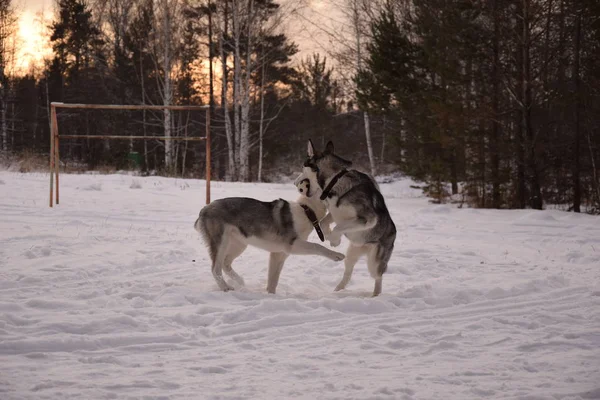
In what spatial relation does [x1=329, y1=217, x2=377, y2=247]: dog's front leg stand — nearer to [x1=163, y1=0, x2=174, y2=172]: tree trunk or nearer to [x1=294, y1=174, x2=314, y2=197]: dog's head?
[x1=294, y1=174, x2=314, y2=197]: dog's head

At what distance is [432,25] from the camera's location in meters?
16.4

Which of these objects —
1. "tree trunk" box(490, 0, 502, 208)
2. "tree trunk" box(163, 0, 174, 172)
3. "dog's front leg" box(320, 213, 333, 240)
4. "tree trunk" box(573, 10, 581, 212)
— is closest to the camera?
"dog's front leg" box(320, 213, 333, 240)

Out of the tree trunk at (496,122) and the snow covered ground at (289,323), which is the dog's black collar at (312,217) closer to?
the snow covered ground at (289,323)

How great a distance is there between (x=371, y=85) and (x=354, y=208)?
539 inches

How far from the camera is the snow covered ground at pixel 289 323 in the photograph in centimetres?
315

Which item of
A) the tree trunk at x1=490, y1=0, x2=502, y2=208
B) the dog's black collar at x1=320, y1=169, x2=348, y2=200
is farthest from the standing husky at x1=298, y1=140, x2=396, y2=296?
the tree trunk at x1=490, y1=0, x2=502, y2=208

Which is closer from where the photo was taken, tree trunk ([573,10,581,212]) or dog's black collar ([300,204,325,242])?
dog's black collar ([300,204,325,242])

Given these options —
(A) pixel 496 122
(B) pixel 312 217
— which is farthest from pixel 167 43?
(B) pixel 312 217

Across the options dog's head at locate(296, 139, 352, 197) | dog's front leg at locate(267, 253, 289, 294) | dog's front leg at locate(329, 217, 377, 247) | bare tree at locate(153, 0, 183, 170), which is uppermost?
bare tree at locate(153, 0, 183, 170)

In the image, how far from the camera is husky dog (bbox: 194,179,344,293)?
5348 millimetres

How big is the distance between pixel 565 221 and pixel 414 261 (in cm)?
560

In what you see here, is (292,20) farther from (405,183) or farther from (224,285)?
(224,285)

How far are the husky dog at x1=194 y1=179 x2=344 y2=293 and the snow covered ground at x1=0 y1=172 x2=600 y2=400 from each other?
1.25 ft

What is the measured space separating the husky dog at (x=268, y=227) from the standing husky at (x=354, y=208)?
0.44 ft
